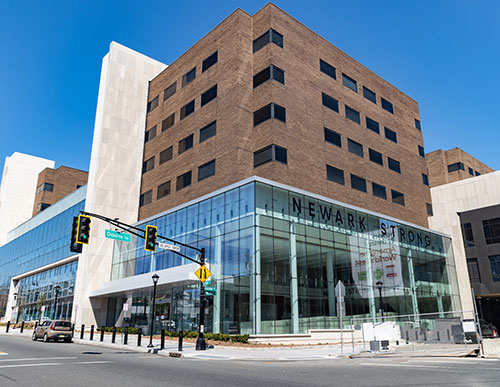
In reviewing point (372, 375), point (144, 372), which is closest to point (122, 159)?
point (144, 372)

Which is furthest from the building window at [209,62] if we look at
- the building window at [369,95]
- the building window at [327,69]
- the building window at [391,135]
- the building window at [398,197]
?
the building window at [398,197]

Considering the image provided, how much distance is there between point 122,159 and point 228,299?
2609 cm

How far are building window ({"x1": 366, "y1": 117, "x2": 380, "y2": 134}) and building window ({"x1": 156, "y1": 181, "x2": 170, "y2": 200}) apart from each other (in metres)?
23.6

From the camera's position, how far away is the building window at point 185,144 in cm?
4384

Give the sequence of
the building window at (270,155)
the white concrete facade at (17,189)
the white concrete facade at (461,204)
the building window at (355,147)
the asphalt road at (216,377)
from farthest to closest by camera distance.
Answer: the white concrete facade at (17,189)
the white concrete facade at (461,204)
the building window at (355,147)
the building window at (270,155)
the asphalt road at (216,377)

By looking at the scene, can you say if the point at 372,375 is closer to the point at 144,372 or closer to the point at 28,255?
the point at 144,372

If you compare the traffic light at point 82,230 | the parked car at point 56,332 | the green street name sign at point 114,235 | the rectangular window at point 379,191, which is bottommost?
the parked car at point 56,332

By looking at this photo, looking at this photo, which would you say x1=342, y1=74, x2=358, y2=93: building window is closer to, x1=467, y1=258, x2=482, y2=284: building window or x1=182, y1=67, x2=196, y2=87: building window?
x1=182, y1=67, x2=196, y2=87: building window

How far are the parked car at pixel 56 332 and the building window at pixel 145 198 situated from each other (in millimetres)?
19023

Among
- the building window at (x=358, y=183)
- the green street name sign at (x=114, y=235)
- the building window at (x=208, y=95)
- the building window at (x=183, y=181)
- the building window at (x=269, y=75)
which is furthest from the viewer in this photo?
the building window at (x=358, y=183)

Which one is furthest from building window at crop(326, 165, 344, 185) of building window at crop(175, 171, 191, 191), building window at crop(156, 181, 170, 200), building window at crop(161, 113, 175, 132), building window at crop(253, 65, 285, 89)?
building window at crop(161, 113, 175, 132)

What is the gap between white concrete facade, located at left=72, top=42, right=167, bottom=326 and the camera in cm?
4578

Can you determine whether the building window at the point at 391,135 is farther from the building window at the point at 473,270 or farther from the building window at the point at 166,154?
the building window at the point at 166,154

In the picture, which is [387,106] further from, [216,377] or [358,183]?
[216,377]
